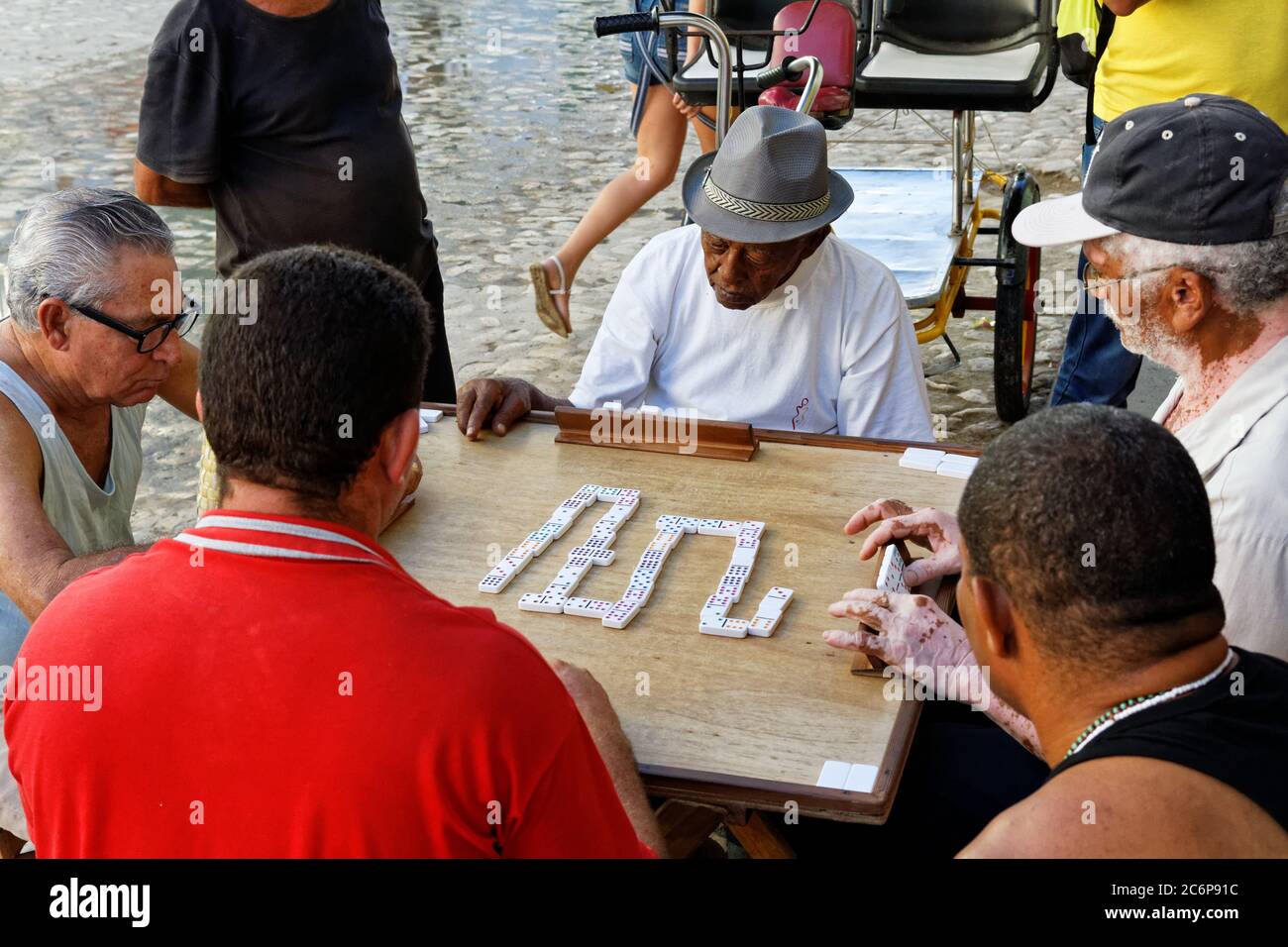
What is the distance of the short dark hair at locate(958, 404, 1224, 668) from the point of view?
1660mm

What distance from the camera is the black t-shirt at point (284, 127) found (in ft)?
12.3

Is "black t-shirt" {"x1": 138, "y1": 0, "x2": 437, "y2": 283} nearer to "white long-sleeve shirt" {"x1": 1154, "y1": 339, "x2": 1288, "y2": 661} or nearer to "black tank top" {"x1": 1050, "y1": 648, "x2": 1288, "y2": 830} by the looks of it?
"white long-sleeve shirt" {"x1": 1154, "y1": 339, "x2": 1288, "y2": 661}

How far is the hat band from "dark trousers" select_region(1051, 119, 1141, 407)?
1.75 m

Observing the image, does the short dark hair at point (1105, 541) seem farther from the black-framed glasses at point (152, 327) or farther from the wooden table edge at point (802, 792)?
the black-framed glasses at point (152, 327)

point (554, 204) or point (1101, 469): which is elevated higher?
point (1101, 469)

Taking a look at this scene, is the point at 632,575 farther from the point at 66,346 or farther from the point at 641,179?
the point at 641,179

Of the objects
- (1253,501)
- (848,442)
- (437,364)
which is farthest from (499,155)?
(1253,501)

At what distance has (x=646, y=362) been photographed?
3.58 metres

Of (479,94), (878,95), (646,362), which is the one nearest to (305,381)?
(646,362)

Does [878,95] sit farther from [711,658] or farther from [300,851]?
[300,851]

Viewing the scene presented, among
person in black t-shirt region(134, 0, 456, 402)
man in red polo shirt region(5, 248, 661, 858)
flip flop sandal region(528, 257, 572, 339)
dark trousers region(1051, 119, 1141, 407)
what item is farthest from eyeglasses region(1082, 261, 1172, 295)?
flip flop sandal region(528, 257, 572, 339)
